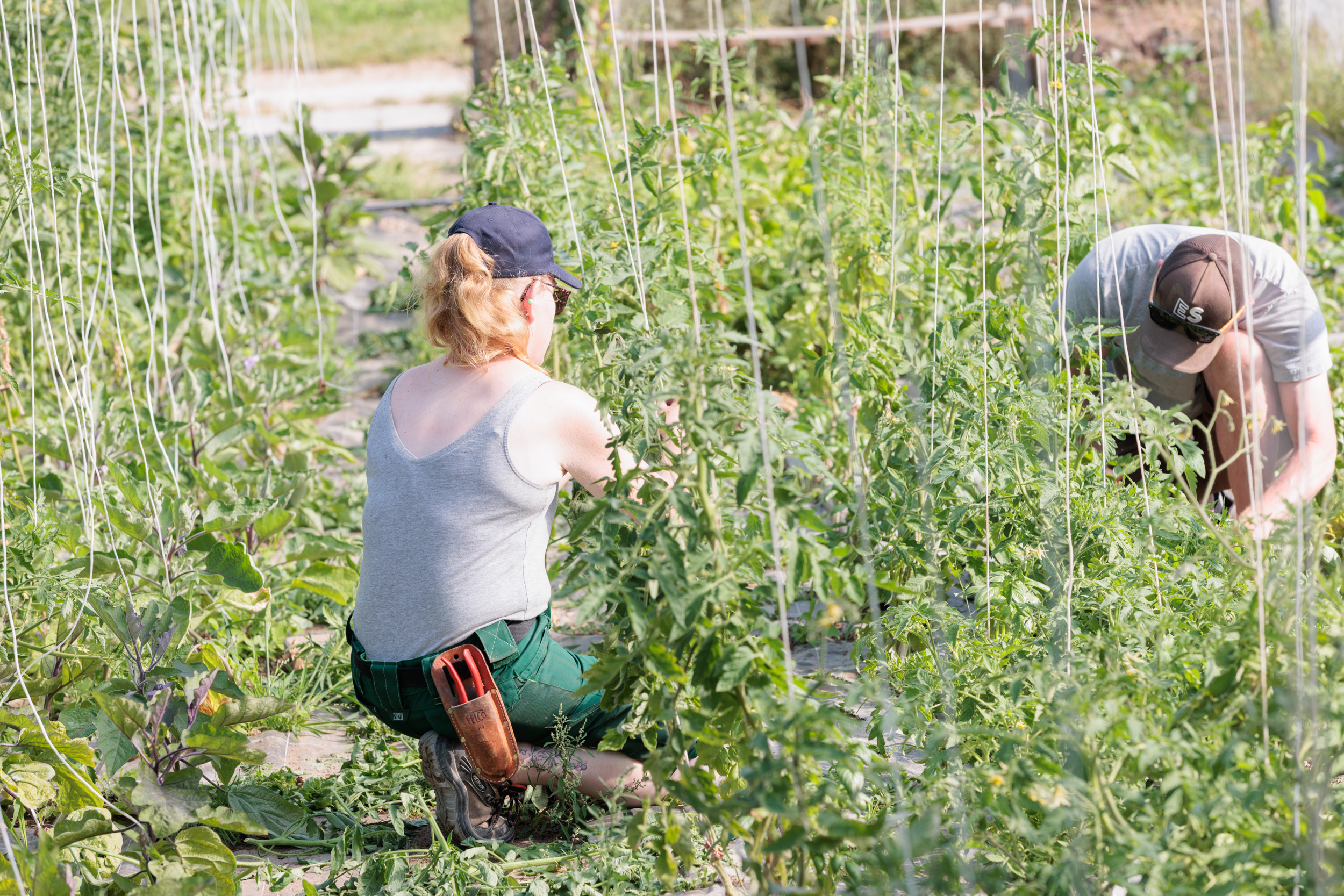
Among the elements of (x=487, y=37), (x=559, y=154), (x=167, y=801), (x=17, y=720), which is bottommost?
(x=167, y=801)

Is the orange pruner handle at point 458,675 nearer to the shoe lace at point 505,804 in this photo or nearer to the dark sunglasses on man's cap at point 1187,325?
the shoe lace at point 505,804

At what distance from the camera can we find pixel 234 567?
88.8 inches

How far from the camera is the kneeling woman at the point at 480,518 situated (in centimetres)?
193

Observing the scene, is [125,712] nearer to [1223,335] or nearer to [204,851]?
[204,851]

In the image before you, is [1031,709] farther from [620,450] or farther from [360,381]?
[360,381]

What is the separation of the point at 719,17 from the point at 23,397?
8.81 feet

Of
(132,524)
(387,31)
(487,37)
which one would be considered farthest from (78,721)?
(387,31)

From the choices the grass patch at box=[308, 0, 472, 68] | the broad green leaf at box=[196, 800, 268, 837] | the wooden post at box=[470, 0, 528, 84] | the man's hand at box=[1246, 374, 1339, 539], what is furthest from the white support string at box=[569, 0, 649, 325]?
the grass patch at box=[308, 0, 472, 68]

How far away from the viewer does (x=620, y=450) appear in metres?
1.81

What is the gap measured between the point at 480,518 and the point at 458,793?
47 cm

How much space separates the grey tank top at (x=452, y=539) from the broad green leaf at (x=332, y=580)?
0.62 metres

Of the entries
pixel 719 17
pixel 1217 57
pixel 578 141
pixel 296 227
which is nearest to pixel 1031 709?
pixel 719 17

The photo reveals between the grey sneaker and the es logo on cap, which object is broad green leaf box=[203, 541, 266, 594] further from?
the es logo on cap

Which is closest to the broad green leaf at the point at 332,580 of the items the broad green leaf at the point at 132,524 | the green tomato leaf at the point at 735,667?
the broad green leaf at the point at 132,524
